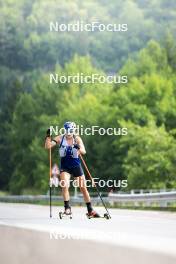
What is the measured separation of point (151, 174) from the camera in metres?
21.4

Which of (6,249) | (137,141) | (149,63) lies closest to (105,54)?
(149,63)

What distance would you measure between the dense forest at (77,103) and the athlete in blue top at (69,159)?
1.53 ft

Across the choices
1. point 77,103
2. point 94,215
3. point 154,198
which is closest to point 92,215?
point 94,215

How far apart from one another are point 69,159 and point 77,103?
52.8ft

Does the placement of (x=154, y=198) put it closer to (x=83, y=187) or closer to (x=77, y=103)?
(x=77, y=103)

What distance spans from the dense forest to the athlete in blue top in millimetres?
467

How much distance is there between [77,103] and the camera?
80.4ft

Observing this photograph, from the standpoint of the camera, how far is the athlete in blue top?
26.3 feet

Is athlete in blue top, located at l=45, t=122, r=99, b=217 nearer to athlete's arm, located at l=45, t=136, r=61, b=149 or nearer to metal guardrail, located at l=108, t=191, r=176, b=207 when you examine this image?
athlete's arm, located at l=45, t=136, r=61, b=149

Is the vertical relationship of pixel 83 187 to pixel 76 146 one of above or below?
below

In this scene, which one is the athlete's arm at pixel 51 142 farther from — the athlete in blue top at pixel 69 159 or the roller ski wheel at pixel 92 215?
the roller ski wheel at pixel 92 215

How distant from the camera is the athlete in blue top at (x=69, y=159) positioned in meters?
8.01

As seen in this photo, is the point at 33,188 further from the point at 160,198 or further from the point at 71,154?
the point at 71,154

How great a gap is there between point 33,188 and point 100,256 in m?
14.2
